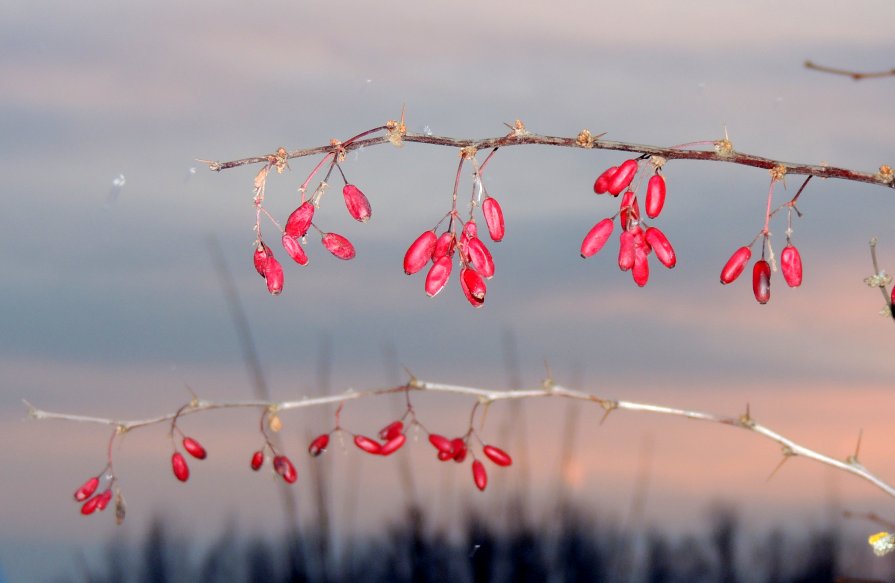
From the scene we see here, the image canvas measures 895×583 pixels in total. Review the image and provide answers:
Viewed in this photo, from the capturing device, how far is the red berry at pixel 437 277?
2664 mm

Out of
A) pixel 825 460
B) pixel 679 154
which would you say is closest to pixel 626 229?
pixel 679 154

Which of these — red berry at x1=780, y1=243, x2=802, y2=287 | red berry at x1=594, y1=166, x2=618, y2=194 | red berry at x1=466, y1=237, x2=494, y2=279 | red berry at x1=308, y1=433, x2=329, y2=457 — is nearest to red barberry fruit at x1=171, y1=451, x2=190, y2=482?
red berry at x1=308, y1=433, x2=329, y2=457

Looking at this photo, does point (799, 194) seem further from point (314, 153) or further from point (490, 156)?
point (314, 153)

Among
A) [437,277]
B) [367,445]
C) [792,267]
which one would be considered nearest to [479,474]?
[367,445]

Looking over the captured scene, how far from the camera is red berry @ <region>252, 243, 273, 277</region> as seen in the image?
2828 mm

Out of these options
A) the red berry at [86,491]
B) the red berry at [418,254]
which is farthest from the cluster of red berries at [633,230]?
the red berry at [86,491]

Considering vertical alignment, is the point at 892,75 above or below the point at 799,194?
above

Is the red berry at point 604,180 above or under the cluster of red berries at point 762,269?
above

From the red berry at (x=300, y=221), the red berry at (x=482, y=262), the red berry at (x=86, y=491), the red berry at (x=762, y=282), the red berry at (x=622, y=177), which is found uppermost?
the red berry at (x=622, y=177)

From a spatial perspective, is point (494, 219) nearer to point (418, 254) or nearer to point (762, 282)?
point (418, 254)

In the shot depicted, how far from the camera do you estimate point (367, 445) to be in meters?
2.68

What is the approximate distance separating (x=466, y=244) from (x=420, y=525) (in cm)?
188

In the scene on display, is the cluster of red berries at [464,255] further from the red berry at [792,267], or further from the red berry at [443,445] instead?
the red berry at [792,267]

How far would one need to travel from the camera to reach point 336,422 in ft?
9.04
